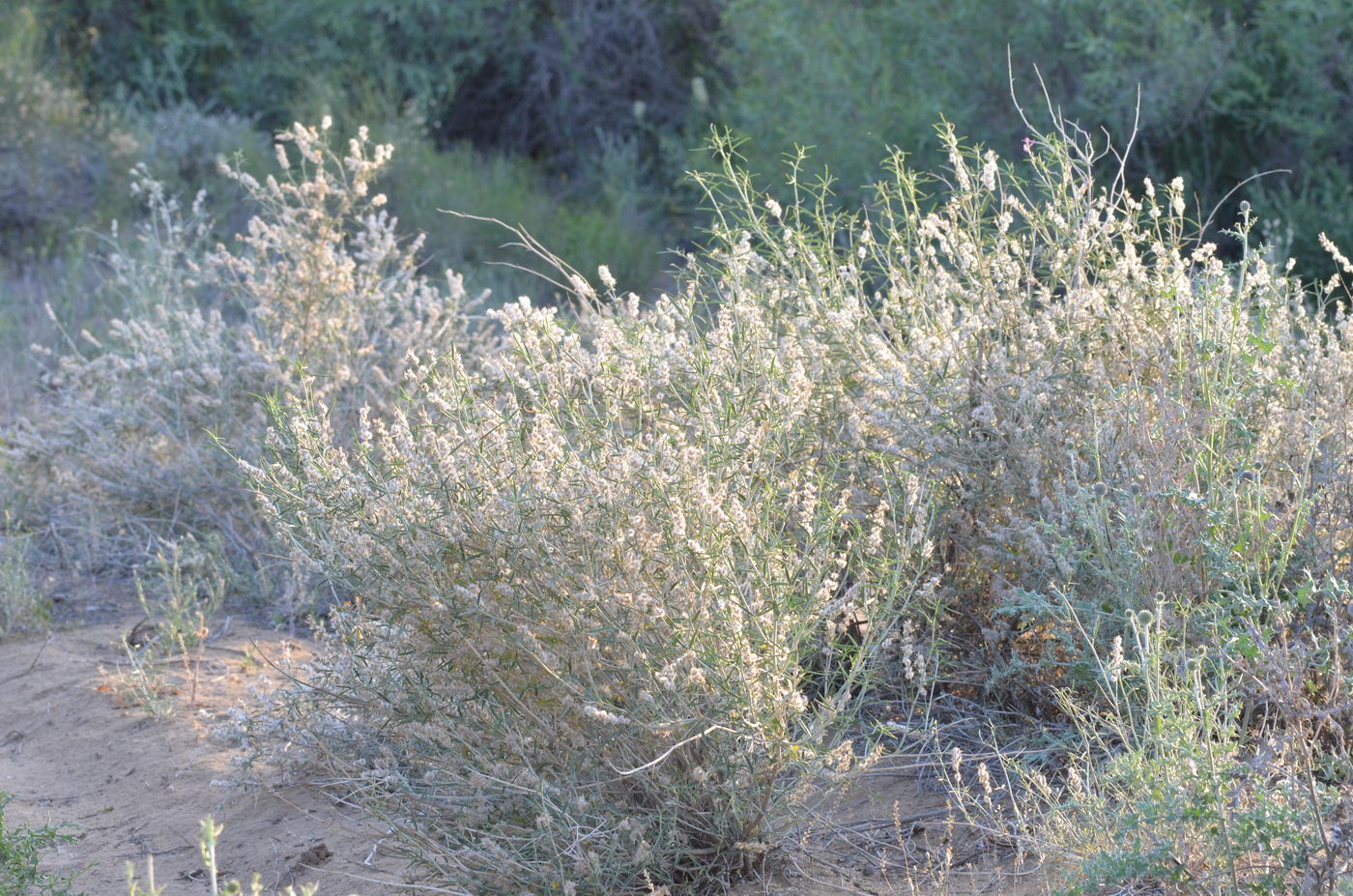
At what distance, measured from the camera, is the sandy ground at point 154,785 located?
316 centimetres

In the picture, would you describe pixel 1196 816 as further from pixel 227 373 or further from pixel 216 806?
pixel 227 373

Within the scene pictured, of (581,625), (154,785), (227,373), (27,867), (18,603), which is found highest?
(581,625)

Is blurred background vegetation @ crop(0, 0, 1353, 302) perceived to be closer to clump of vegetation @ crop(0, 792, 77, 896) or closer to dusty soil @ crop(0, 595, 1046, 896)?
dusty soil @ crop(0, 595, 1046, 896)

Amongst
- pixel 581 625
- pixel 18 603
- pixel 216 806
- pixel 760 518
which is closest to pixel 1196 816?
pixel 760 518

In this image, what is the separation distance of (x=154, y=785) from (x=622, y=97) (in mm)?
9186

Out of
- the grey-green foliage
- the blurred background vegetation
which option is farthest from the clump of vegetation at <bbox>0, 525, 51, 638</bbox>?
the grey-green foliage

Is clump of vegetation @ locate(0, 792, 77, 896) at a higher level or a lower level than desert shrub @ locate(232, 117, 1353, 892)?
lower

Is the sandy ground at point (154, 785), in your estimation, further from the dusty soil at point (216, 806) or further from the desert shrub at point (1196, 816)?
the desert shrub at point (1196, 816)

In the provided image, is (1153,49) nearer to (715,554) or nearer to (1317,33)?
(1317,33)

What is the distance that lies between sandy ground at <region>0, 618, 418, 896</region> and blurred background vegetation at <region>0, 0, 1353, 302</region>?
2.58 metres

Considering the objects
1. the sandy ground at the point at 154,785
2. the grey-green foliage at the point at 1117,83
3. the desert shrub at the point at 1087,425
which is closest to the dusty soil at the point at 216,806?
the sandy ground at the point at 154,785

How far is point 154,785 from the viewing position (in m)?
3.65

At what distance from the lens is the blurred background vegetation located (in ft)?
25.7

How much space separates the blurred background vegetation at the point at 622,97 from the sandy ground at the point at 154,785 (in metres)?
2.58
